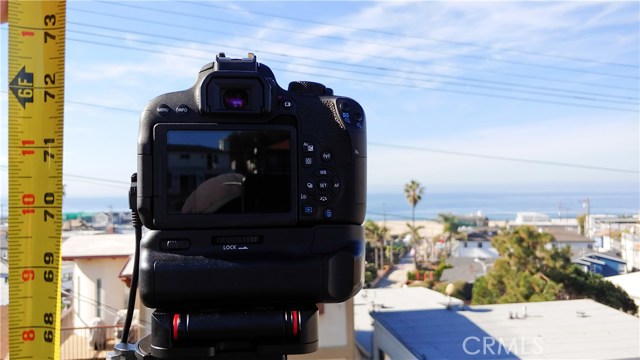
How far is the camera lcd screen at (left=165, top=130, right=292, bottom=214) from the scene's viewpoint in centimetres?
105

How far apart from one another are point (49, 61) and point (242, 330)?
41.6 inches

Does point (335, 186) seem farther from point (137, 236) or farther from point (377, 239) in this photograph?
point (377, 239)

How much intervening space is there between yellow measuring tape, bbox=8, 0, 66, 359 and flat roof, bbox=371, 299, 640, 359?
201 inches

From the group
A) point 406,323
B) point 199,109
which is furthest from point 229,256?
point 406,323

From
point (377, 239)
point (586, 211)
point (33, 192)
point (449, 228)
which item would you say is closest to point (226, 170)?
point (33, 192)

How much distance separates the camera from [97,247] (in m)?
10.0

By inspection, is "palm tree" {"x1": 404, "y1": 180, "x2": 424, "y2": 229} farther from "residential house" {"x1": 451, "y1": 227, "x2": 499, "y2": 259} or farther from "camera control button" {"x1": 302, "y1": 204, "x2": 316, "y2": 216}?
"camera control button" {"x1": 302, "y1": 204, "x2": 316, "y2": 216}

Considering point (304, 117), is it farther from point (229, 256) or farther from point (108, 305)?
point (108, 305)

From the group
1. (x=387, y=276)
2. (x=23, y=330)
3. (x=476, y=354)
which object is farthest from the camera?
(x=387, y=276)

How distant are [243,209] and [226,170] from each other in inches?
3.5

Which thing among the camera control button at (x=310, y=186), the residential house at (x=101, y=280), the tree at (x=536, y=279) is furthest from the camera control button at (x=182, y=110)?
the tree at (x=536, y=279)

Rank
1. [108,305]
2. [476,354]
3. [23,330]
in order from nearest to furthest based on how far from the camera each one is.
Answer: [23,330]
[476,354]
[108,305]

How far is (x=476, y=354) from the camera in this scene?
19.2 ft

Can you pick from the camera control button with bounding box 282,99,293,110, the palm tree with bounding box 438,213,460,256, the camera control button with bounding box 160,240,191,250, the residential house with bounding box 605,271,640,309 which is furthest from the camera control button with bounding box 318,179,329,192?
the palm tree with bounding box 438,213,460,256
